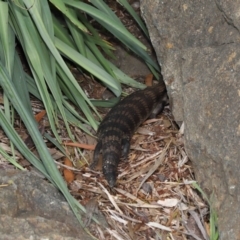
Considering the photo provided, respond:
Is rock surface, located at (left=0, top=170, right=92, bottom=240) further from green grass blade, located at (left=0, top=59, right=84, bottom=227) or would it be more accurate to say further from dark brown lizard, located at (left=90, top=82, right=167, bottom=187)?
dark brown lizard, located at (left=90, top=82, right=167, bottom=187)

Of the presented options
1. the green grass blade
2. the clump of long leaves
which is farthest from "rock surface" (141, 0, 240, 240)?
the green grass blade

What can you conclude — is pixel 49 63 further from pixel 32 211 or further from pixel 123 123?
pixel 32 211

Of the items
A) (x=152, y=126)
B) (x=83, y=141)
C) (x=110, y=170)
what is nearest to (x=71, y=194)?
(x=110, y=170)

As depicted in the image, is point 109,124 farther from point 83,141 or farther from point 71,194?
point 71,194

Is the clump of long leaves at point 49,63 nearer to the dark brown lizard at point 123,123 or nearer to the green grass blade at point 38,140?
the green grass blade at point 38,140

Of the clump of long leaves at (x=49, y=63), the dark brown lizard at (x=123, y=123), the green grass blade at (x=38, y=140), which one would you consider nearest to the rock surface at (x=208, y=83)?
the clump of long leaves at (x=49, y=63)

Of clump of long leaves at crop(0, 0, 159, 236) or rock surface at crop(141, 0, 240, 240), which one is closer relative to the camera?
rock surface at crop(141, 0, 240, 240)
